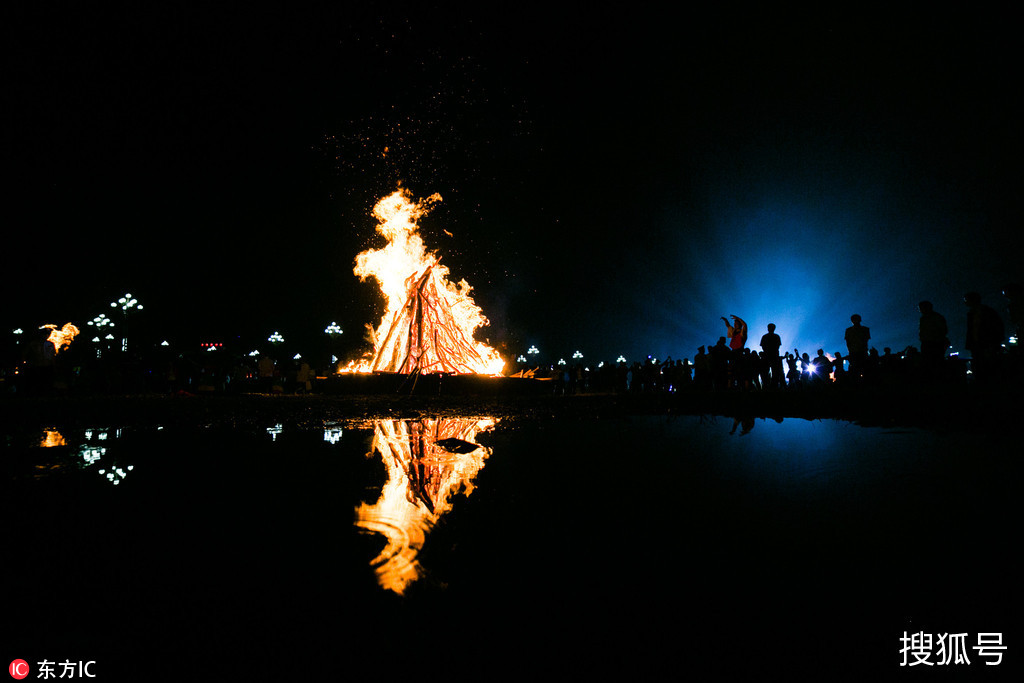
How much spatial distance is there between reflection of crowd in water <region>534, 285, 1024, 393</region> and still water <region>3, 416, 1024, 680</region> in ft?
19.8

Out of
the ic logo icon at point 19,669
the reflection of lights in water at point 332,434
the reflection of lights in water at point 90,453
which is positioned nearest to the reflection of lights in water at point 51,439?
the reflection of lights in water at point 90,453

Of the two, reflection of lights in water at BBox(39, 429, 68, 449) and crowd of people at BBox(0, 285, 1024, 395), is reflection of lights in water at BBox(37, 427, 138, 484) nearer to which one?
reflection of lights in water at BBox(39, 429, 68, 449)

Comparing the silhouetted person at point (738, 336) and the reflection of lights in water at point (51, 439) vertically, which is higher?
the silhouetted person at point (738, 336)

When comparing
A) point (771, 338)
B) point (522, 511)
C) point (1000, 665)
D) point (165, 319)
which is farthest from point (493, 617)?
point (165, 319)

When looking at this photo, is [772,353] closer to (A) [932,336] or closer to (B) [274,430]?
(A) [932,336]

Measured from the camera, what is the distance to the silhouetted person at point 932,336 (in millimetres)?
10297

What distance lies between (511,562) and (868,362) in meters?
13.7

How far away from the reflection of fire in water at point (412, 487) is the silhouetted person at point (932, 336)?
8865 millimetres

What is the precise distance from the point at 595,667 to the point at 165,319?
64.2 metres

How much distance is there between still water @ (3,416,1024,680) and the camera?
1.66 m

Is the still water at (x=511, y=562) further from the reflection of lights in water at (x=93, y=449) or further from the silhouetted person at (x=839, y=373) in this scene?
the silhouetted person at (x=839, y=373)

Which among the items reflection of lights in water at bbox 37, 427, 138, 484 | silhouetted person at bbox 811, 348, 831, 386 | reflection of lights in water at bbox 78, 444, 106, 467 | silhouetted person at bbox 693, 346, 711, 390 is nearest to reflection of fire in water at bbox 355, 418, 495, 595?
reflection of lights in water at bbox 37, 427, 138, 484

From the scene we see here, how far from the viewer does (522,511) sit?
2988mm

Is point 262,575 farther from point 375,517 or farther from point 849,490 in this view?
point 849,490
